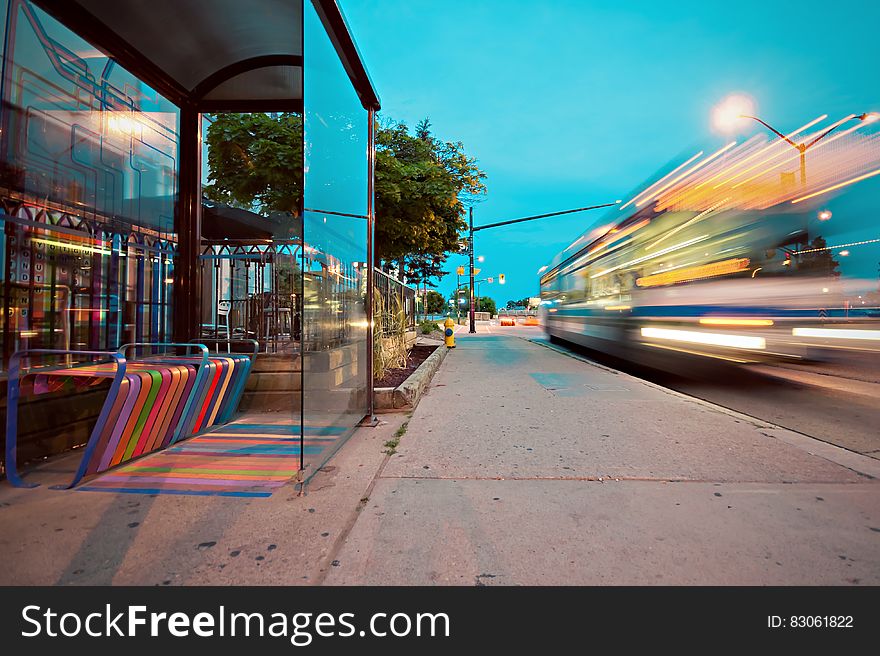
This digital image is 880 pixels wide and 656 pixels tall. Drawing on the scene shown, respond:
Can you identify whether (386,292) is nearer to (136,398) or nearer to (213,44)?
(213,44)

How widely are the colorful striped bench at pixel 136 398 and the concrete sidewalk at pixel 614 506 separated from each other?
2.03 m

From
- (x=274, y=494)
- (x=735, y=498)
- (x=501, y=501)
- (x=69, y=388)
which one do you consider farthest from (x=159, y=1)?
(x=735, y=498)

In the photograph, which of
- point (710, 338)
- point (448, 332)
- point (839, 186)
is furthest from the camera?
point (448, 332)

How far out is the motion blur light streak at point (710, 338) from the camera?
21.8 ft

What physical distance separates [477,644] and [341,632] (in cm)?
59

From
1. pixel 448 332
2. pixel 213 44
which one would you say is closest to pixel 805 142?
pixel 213 44

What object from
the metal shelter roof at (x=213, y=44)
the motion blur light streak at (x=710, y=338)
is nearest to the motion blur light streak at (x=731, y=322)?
the motion blur light streak at (x=710, y=338)

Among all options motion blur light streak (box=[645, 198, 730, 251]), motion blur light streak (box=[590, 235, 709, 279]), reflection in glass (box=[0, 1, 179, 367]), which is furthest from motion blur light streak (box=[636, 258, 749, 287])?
reflection in glass (box=[0, 1, 179, 367])

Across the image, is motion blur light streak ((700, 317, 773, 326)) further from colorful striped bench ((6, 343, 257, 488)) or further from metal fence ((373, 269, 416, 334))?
colorful striped bench ((6, 343, 257, 488))

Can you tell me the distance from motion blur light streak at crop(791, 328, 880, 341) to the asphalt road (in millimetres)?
302

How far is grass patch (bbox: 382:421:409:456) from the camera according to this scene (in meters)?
4.37

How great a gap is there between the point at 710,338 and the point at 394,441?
562cm

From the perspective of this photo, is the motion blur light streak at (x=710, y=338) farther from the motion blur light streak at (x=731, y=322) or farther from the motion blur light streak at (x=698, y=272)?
the motion blur light streak at (x=698, y=272)

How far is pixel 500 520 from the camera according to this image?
2883 millimetres
